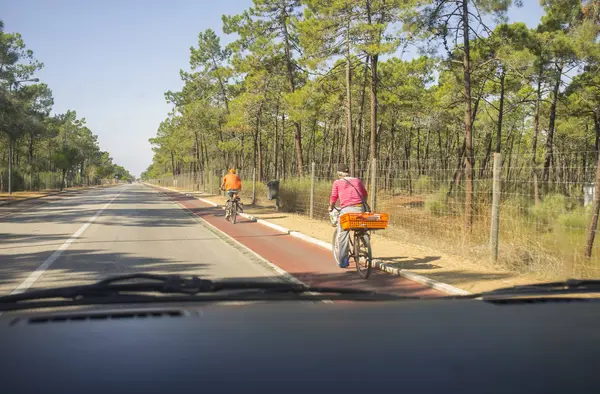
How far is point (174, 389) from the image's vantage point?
1993mm

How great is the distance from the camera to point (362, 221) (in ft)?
28.0

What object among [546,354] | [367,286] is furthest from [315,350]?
[367,286]

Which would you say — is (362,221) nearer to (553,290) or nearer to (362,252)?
(362,252)

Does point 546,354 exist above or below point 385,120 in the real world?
below

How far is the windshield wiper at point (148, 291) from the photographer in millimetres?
3467

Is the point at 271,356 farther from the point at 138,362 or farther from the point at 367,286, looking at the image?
the point at 367,286

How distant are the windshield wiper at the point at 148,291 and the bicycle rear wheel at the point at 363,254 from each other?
4.31 metres

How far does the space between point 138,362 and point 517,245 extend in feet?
27.5

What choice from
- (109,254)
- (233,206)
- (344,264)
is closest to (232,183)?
(233,206)

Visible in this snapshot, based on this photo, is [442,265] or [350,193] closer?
[350,193]

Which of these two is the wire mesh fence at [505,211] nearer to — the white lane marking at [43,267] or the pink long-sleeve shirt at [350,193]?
the pink long-sleeve shirt at [350,193]

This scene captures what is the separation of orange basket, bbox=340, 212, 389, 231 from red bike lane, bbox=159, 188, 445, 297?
847 mm

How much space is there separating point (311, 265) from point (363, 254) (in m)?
1.39

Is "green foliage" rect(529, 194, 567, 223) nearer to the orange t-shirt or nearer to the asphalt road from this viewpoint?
the asphalt road
